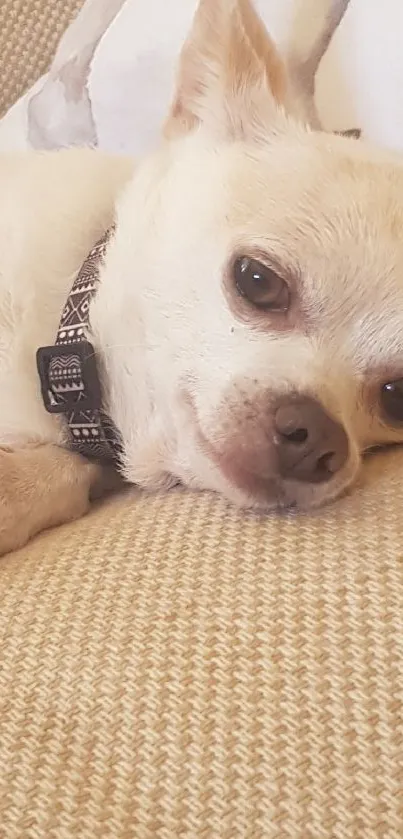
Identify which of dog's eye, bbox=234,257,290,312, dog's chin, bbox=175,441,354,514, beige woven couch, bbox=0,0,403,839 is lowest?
beige woven couch, bbox=0,0,403,839

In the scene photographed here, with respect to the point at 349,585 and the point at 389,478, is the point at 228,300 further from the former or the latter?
the point at 349,585

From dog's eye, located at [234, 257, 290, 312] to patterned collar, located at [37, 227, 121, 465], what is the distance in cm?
22

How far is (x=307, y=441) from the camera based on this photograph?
944 millimetres

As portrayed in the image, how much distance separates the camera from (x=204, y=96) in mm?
1235

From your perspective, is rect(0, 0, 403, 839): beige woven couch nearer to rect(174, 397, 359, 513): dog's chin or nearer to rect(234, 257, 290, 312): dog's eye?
rect(174, 397, 359, 513): dog's chin

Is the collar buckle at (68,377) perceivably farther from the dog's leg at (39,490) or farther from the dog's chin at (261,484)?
the dog's chin at (261,484)

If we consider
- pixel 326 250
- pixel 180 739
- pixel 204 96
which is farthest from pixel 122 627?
pixel 204 96

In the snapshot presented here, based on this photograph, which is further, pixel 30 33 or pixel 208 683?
pixel 30 33

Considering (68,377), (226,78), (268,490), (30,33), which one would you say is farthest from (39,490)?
(30,33)

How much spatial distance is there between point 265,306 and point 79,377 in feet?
0.84

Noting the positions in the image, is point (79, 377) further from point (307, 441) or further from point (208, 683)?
point (208, 683)

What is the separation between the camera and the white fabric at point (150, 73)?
4.63 ft

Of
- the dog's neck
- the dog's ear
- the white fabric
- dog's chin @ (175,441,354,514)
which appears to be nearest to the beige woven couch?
dog's chin @ (175,441,354,514)

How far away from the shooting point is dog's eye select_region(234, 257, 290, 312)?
104 centimetres
